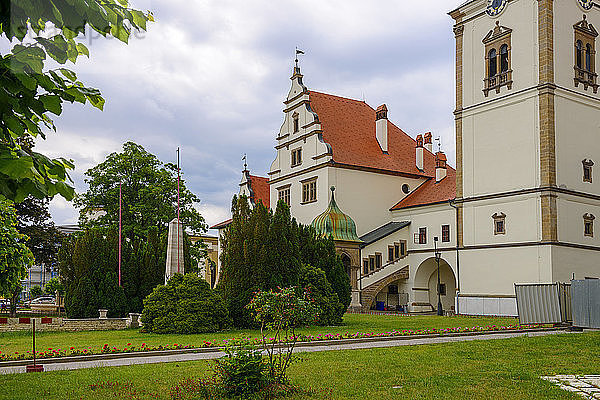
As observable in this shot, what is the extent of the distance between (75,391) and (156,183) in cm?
3477

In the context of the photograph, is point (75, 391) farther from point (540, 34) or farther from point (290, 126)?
point (290, 126)

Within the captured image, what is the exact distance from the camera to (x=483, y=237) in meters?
39.3

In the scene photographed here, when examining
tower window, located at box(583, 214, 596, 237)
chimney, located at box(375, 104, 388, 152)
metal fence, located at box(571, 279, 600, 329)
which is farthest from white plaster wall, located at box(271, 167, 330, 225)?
metal fence, located at box(571, 279, 600, 329)

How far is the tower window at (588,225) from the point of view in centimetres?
3734

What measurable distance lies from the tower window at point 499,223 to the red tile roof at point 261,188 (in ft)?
82.6

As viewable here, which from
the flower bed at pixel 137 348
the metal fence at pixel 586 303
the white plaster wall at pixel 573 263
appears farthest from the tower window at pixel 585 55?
the flower bed at pixel 137 348

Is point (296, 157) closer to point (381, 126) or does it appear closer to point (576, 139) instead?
point (381, 126)

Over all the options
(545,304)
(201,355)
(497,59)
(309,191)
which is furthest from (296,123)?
(201,355)

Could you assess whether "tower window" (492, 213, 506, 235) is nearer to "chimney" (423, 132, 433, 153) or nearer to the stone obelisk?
"chimney" (423, 132, 433, 153)

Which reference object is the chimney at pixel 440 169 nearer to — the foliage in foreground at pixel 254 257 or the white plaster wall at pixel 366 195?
the white plaster wall at pixel 366 195

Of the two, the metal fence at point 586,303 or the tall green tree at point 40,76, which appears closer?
the tall green tree at point 40,76

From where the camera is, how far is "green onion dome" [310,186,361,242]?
142 feet

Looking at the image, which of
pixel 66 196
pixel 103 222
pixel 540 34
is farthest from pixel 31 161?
pixel 103 222

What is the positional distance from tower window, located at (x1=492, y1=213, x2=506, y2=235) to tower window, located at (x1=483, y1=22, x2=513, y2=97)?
757 centimetres
